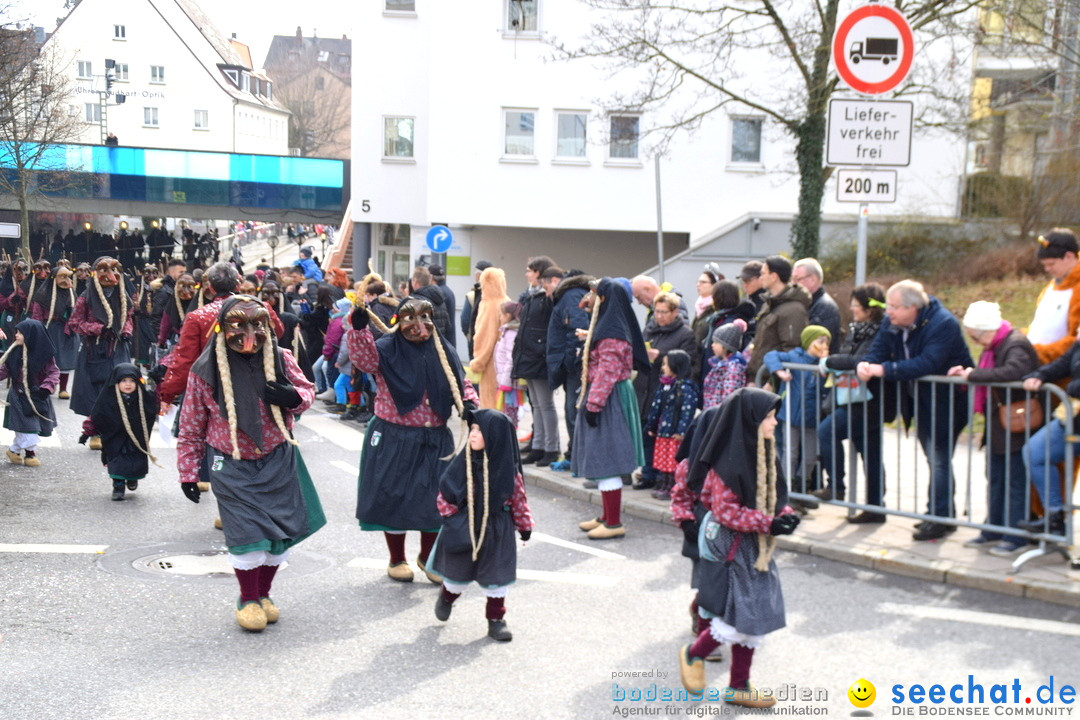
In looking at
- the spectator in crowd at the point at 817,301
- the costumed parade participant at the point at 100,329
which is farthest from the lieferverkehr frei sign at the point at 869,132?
the costumed parade participant at the point at 100,329

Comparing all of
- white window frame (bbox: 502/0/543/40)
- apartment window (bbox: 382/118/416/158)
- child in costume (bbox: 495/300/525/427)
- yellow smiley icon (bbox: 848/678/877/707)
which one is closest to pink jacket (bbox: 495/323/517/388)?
child in costume (bbox: 495/300/525/427)

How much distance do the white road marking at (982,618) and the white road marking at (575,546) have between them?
6.40ft

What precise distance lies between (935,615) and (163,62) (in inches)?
2720

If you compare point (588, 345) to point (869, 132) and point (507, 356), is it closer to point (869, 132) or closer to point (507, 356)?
point (869, 132)

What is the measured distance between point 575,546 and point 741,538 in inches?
124

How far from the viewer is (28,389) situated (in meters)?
11.4

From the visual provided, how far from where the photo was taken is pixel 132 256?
4325cm

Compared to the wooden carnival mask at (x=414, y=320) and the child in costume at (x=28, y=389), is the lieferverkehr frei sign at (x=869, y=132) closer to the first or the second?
the wooden carnival mask at (x=414, y=320)

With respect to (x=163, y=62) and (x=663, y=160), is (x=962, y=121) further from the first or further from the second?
(x=163, y=62)

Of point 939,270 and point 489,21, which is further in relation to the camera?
point 489,21

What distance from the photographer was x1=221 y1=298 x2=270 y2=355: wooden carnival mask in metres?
6.42

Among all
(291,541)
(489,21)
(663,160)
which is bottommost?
(291,541)

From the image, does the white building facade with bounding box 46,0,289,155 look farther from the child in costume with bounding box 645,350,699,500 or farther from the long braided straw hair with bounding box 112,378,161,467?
the child in costume with bounding box 645,350,699,500

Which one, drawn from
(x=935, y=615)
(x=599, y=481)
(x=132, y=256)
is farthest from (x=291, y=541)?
(x=132, y=256)
